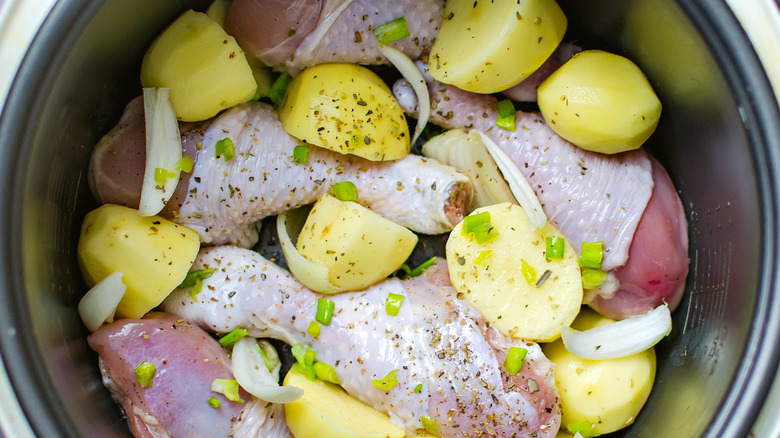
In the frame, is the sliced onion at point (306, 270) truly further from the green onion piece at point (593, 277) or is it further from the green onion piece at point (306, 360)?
the green onion piece at point (593, 277)

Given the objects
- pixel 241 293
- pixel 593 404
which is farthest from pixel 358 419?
pixel 593 404

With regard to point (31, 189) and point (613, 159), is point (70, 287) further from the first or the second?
point (613, 159)

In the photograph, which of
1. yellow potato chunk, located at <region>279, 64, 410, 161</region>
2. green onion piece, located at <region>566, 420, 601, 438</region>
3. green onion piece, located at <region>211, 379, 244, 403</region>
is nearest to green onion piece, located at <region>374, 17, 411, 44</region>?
yellow potato chunk, located at <region>279, 64, 410, 161</region>

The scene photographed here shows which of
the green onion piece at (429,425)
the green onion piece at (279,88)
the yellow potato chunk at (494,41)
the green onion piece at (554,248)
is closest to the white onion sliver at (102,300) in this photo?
the green onion piece at (279,88)

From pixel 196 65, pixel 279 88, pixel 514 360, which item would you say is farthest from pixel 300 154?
pixel 514 360

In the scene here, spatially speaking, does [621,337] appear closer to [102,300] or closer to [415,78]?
[415,78]

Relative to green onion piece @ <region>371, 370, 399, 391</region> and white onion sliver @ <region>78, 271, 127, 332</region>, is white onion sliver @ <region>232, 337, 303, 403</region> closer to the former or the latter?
green onion piece @ <region>371, 370, 399, 391</region>
